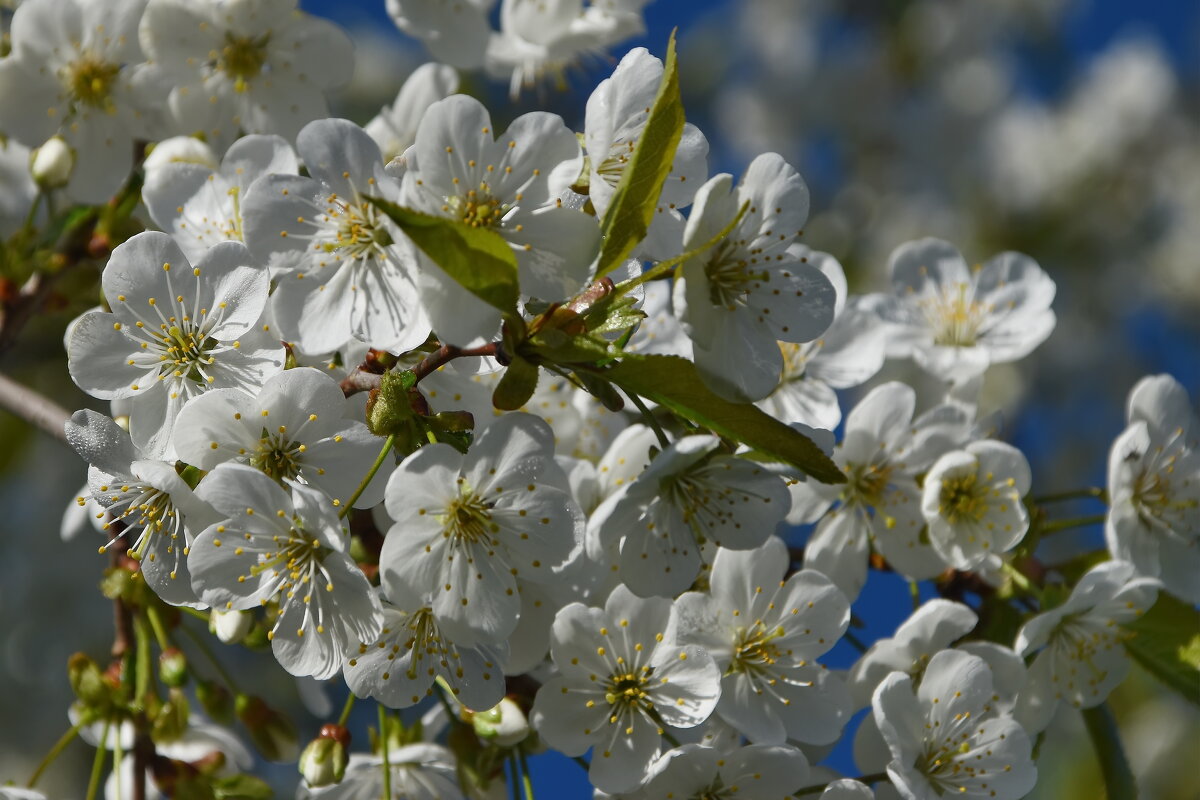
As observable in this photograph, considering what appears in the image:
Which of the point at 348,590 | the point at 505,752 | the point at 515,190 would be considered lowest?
the point at 505,752

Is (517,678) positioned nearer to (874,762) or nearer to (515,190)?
(874,762)

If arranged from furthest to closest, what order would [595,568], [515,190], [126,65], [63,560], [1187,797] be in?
[63,560] < [1187,797] < [126,65] < [595,568] < [515,190]

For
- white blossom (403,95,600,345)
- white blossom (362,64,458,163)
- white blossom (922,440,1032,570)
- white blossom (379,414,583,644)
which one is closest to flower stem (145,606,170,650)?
white blossom (379,414,583,644)

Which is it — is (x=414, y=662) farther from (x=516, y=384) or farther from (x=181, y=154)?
(x=181, y=154)

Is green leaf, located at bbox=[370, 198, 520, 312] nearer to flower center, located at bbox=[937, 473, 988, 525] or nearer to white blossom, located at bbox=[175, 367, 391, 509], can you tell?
white blossom, located at bbox=[175, 367, 391, 509]

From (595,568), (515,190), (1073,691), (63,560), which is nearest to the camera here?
(515,190)

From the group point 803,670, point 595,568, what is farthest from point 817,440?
point 803,670

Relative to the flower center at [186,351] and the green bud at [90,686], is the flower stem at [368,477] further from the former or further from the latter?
the green bud at [90,686]
